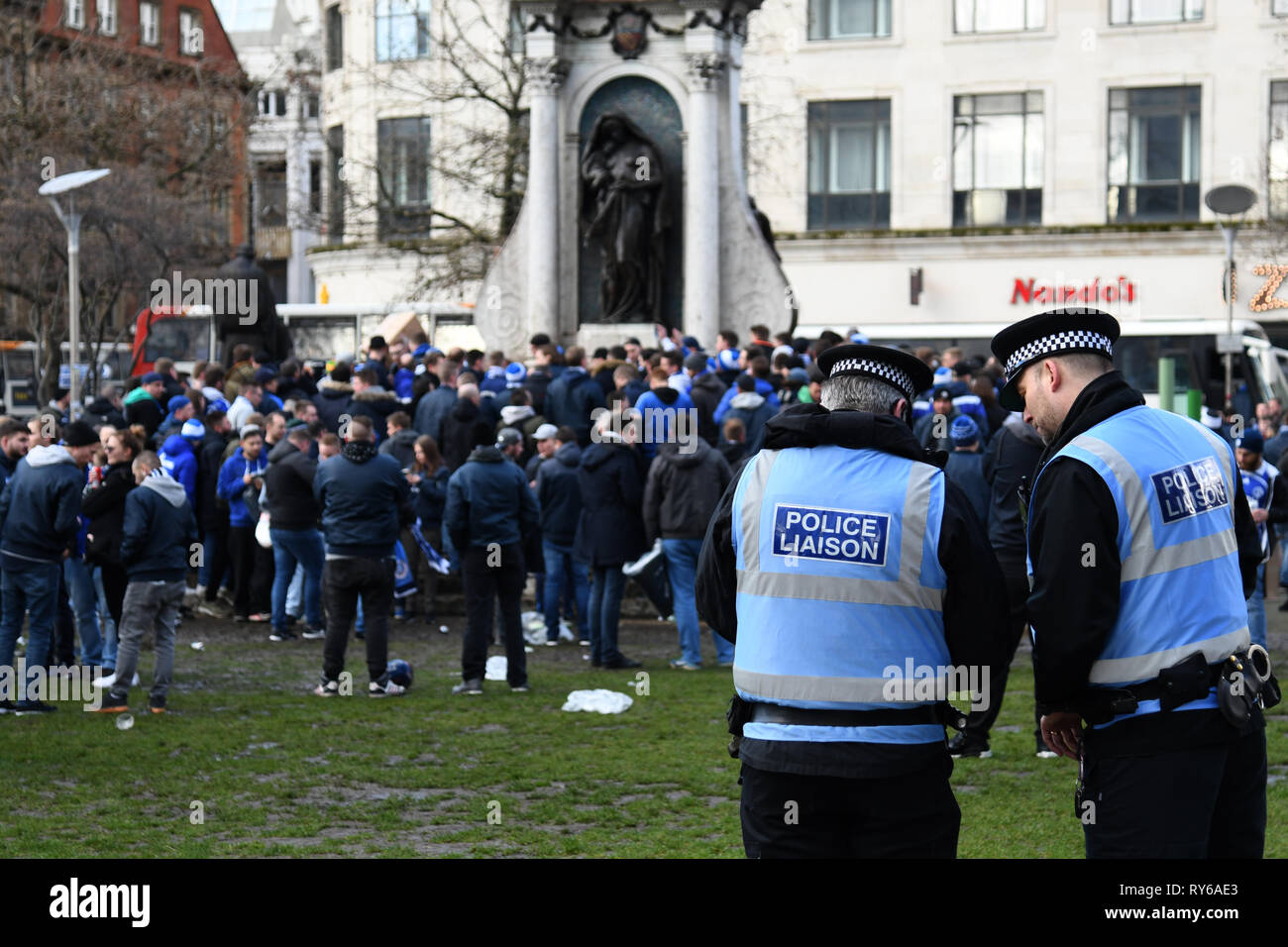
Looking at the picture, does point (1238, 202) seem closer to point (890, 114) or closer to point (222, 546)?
point (222, 546)

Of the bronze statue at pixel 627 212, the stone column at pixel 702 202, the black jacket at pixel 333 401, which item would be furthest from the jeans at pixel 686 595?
the bronze statue at pixel 627 212

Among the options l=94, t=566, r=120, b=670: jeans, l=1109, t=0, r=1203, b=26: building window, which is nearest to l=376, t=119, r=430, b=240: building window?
l=1109, t=0, r=1203, b=26: building window

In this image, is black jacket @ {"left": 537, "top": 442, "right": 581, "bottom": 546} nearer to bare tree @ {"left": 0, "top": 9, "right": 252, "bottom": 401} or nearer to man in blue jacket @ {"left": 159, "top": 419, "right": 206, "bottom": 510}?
man in blue jacket @ {"left": 159, "top": 419, "right": 206, "bottom": 510}

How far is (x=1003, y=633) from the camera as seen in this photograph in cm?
497

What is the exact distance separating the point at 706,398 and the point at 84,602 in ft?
20.5

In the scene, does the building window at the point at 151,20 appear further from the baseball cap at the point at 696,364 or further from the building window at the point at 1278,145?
the baseball cap at the point at 696,364

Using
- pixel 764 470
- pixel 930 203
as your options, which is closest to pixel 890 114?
pixel 930 203

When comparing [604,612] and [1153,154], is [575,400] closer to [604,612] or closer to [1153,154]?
[604,612]

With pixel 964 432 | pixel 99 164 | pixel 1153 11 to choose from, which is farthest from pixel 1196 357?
pixel 964 432

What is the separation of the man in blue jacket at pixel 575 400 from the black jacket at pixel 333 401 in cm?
196

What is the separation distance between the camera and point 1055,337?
521cm
